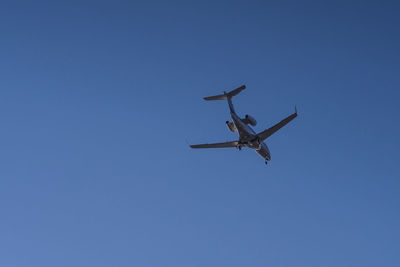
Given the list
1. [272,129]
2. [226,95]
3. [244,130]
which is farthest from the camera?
[226,95]

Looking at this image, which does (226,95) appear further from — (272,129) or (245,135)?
(272,129)

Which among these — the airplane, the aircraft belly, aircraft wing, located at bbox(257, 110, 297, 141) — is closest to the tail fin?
the airplane

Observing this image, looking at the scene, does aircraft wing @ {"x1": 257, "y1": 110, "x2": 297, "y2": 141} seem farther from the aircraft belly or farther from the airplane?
the aircraft belly

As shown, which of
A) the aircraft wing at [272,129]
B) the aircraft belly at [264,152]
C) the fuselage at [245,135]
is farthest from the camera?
the aircraft belly at [264,152]

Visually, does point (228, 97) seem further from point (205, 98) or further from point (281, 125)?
point (281, 125)

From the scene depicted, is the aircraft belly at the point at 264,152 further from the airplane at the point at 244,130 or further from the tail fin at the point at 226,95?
the tail fin at the point at 226,95

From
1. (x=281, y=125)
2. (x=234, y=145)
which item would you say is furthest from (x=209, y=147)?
(x=281, y=125)

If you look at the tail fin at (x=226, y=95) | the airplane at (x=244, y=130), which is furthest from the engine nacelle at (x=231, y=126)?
the tail fin at (x=226, y=95)

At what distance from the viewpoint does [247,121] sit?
72188 mm

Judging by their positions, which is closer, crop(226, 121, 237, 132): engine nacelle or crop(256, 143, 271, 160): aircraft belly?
crop(226, 121, 237, 132): engine nacelle

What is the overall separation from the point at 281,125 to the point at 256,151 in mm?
7193

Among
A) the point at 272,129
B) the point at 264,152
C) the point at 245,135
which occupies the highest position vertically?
the point at 272,129

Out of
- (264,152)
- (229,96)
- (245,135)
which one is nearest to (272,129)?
(245,135)

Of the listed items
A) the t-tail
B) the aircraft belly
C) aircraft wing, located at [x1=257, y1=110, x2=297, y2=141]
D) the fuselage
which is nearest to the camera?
the fuselage
